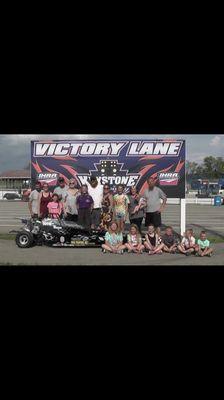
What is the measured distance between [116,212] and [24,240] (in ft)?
8.14

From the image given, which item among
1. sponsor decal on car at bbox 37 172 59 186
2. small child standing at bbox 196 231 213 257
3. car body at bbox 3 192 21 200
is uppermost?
sponsor decal on car at bbox 37 172 59 186

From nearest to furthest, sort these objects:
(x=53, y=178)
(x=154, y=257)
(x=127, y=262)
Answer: (x=127, y=262) → (x=154, y=257) → (x=53, y=178)

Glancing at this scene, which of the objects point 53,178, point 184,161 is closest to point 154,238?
point 184,161

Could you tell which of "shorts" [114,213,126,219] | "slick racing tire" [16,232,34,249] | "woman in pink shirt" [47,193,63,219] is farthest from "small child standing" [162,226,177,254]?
"slick racing tire" [16,232,34,249]

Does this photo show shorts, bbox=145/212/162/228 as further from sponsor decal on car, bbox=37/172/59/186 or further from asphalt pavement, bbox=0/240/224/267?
sponsor decal on car, bbox=37/172/59/186

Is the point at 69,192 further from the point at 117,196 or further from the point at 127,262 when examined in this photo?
the point at 127,262

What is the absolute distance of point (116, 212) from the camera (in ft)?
37.6

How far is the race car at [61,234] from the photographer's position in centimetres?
1168

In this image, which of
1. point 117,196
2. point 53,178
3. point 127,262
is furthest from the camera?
point 53,178

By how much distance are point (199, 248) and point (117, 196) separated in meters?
2.33

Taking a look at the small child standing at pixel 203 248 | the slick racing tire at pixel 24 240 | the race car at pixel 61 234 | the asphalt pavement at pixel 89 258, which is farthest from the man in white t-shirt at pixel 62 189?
the small child standing at pixel 203 248

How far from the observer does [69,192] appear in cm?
1196

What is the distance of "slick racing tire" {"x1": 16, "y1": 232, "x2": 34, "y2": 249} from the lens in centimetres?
1188
